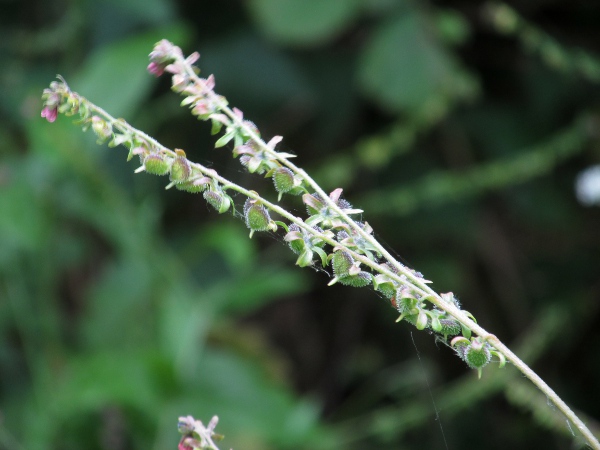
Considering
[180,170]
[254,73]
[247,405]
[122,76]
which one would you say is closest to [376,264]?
[180,170]

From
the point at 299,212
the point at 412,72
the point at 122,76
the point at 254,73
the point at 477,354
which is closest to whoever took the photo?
the point at 477,354

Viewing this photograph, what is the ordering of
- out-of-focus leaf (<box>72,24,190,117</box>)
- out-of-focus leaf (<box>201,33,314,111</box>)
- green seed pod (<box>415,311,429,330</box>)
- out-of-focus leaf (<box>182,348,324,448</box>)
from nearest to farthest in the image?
green seed pod (<box>415,311,429,330</box>)
out-of-focus leaf (<box>182,348,324,448</box>)
out-of-focus leaf (<box>72,24,190,117</box>)
out-of-focus leaf (<box>201,33,314,111</box>)

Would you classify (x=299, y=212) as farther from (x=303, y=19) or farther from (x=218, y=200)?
(x=218, y=200)

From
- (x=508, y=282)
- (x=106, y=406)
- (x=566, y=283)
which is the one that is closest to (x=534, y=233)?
(x=508, y=282)

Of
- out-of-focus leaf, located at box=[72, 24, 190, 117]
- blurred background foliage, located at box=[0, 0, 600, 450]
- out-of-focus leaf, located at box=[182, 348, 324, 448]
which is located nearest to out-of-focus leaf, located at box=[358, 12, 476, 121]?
blurred background foliage, located at box=[0, 0, 600, 450]

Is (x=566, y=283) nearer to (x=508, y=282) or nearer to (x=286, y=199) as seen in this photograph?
(x=508, y=282)

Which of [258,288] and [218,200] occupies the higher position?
[258,288]

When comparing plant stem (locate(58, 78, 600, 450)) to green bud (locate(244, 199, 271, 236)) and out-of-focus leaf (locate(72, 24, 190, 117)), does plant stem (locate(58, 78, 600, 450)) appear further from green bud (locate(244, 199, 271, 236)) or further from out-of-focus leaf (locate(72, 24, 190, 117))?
out-of-focus leaf (locate(72, 24, 190, 117))
